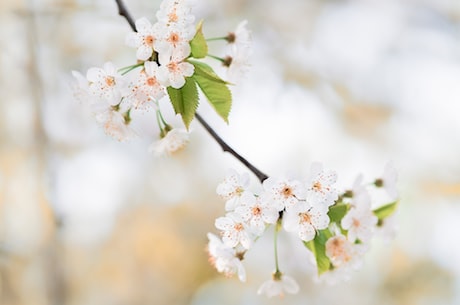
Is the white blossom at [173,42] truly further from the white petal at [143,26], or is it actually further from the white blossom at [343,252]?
the white blossom at [343,252]

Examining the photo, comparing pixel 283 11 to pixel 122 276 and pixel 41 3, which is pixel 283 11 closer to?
pixel 41 3

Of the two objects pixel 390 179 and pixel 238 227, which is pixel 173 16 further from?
pixel 390 179

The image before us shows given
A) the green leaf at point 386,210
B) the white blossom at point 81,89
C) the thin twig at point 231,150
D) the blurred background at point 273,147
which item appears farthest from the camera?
the blurred background at point 273,147

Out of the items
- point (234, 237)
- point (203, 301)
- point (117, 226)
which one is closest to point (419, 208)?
point (203, 301)

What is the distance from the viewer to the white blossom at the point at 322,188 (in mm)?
637

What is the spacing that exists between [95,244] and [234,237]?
1555 millimetres

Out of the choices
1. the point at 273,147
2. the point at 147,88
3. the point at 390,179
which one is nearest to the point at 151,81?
the point at 147,88

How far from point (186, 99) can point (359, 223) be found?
237 millimetres

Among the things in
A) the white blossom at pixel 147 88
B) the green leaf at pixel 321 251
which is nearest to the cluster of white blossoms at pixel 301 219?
the green leaf at pixel 321 251

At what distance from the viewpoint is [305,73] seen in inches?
84.7

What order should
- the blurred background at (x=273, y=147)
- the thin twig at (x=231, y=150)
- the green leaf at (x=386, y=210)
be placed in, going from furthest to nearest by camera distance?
1. the blurred background at (x=273, y=147)
2. the green leaf at (x=386, y=210)
3. the thin twig at (x=231, y=150)

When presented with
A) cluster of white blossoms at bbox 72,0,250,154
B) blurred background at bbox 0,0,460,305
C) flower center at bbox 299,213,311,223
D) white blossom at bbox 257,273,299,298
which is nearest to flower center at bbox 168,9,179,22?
cluster of white blossoms at bbox 72,0,250,154

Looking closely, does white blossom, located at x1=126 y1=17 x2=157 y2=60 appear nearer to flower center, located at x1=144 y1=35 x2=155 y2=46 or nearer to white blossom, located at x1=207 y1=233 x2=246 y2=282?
flower center, located at x1=144 y1=35 x2=155 y2=46

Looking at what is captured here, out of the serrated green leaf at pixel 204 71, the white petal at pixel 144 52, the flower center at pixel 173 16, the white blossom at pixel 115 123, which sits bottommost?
the white blossom at pixel 115 123
